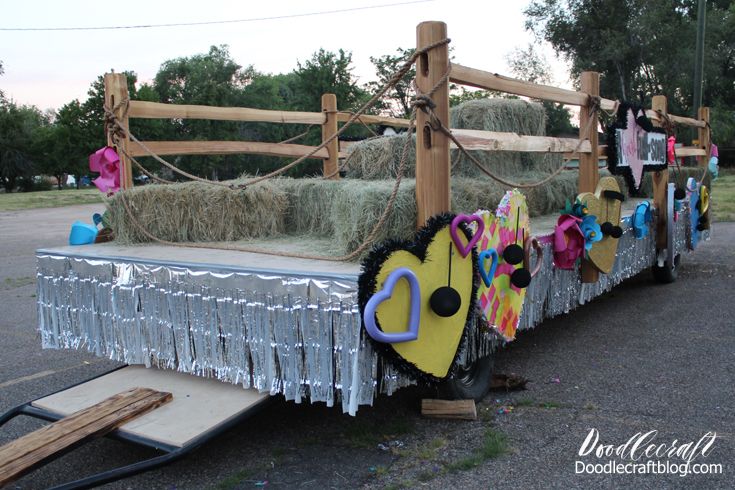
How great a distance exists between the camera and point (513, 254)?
3.65 meters

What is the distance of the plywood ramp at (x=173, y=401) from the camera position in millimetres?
2881

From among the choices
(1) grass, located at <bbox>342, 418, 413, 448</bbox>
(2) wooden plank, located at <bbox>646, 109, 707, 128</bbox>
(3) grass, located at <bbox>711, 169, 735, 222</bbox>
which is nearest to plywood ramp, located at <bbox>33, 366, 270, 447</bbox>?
(1) grass, located at <bbox>342, 418, 413, 448</bbox>

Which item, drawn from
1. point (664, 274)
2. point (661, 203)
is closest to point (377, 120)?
point (661, 203)

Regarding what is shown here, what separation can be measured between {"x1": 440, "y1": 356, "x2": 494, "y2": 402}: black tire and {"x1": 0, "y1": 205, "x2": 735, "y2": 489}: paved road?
0.10 metres

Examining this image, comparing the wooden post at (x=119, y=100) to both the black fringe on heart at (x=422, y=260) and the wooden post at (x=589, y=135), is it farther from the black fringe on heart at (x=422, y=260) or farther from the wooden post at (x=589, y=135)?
the wooden post at (x=589, y=135)

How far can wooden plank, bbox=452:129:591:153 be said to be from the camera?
3.63m

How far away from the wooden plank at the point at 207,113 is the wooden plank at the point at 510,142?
227cm

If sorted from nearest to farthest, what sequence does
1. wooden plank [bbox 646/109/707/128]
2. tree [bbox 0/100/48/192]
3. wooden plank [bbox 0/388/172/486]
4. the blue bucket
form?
wooden plank [bbox 0/388/172/486]
the blue bucket
wooden plank [bbox 646/109/707/128]
tree [bbox 0/100/48/192]

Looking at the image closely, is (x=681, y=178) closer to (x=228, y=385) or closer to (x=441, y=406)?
(x=441, y=406)

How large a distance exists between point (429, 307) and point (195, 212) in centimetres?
224

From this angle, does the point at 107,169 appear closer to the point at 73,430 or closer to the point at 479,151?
the point at 73,430

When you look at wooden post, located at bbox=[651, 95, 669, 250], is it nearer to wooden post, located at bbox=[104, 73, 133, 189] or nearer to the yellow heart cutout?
the yellow heart cutout

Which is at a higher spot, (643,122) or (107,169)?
(643,122)

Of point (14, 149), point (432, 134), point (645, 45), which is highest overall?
point (645, 45)
